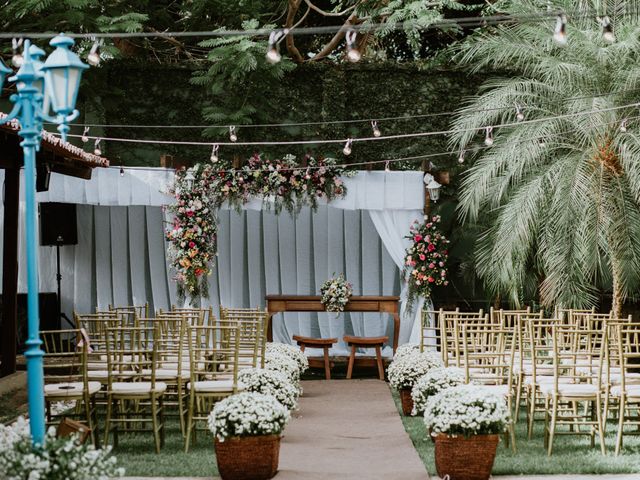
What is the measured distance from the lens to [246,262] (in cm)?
1367

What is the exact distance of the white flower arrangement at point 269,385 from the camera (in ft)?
26.0

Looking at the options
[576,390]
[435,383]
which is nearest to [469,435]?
[576,390]

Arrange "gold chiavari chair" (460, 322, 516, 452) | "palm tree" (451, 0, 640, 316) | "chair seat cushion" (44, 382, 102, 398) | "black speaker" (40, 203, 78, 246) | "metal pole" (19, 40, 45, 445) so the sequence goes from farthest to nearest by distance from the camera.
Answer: "black speaker" (40, 203, 78, 246), "palm tree" (451, 0, 640, 316), "gold chiavari chair" (460, 322, 516, 452), "chair seat cushion" (44, 382, 102, 398), "metal pole" (19, 40, 45, 445)

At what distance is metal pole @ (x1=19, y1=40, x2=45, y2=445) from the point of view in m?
4.76

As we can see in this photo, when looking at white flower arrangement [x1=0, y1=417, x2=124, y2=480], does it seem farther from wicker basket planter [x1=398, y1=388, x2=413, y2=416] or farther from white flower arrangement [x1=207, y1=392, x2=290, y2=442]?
wicker basket planter [x1=398, y1=388, x2=413, y2=416]

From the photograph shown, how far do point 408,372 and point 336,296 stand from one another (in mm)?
3227

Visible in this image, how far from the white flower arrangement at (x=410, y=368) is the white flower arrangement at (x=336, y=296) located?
276 centimetres

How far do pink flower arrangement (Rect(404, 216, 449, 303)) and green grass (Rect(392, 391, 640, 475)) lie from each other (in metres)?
3.96

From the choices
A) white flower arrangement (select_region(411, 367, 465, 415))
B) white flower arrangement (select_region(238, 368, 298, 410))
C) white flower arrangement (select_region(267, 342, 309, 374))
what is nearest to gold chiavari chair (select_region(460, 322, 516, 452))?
white flower arrangement (select_region(411, 367, 465, 415))

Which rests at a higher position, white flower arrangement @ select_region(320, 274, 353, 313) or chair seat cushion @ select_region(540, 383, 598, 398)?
white flower arrangement @ select_region(320, 274, 353, 313)

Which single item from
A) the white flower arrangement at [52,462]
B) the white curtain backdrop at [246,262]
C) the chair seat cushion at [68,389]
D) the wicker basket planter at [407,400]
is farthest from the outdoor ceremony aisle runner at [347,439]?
the white curtain backdrop at [246,262]

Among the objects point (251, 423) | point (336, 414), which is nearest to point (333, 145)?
point (336, 414)

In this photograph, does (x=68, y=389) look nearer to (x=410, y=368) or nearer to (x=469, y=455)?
(x=469, y=455)

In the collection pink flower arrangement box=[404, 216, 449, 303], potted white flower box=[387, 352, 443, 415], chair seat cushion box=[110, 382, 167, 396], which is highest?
pink flower arrangement box=[404, 216, 449, 303]
